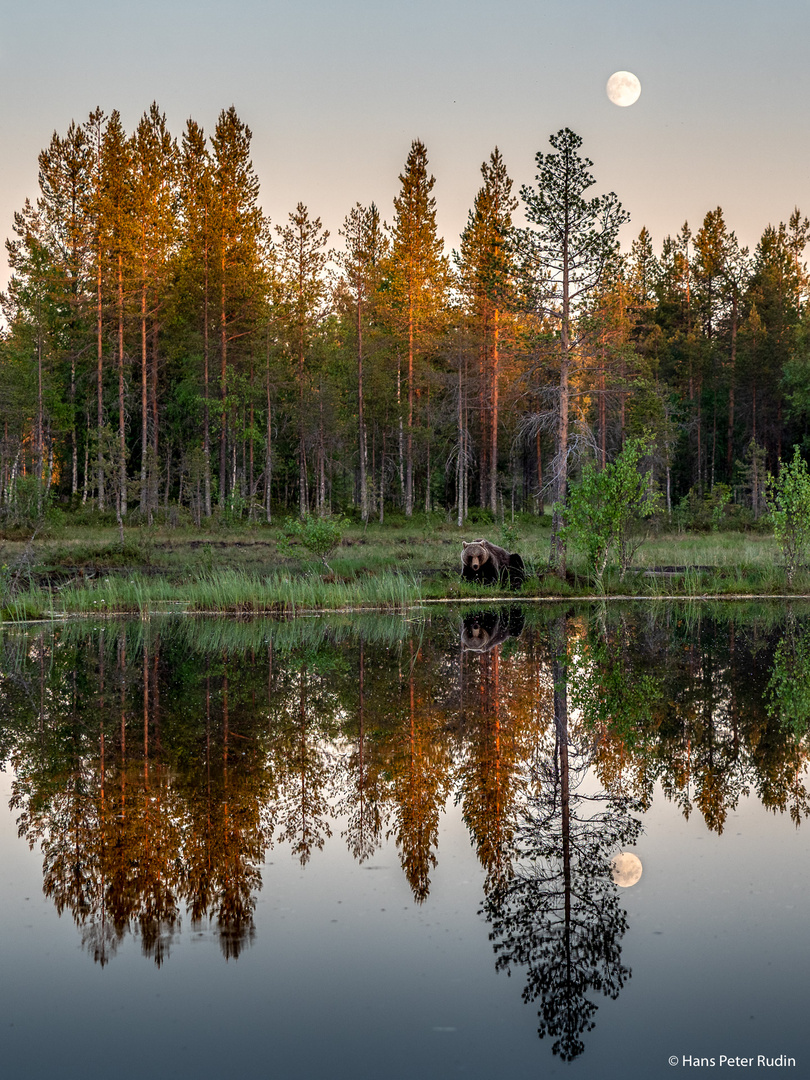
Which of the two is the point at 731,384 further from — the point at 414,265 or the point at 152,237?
the point at 152,237

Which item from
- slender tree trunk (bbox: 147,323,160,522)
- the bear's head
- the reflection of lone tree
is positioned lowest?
the reflection of lone tree

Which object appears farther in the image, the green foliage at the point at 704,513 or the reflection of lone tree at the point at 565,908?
the green foliage at the point at 704,513

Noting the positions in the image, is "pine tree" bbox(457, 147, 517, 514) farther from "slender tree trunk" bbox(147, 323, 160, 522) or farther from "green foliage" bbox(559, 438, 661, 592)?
"green foliage" bbox(559, 438, 661, 592)

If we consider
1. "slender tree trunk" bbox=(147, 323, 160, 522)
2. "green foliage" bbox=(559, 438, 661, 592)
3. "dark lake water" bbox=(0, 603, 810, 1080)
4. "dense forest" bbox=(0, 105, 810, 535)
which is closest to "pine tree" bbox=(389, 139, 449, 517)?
"dense forest" bbox=(0, 105, 810, 535)

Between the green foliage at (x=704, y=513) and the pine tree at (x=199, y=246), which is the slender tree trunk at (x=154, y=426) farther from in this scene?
the green foliage at (x=704, y=513)

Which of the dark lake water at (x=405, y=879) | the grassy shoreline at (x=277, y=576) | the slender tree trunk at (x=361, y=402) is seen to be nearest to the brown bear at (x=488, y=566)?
the grassy shoreline at (x=277, y=576)

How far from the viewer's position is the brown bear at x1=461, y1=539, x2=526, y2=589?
2227cm

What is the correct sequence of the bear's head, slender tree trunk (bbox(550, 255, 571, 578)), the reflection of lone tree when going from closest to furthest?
the reflection of lone tree → the bear's head → slender tree trunk (bbox(550, 255, 571, 578))

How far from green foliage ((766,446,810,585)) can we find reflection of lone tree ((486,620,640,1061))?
1599 centimetres

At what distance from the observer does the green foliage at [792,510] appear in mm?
20766

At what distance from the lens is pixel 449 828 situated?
229 inches

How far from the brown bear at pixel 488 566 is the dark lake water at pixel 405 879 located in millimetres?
11634

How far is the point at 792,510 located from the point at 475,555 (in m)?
7.38

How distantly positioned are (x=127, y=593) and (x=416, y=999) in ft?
55.0
